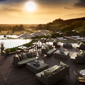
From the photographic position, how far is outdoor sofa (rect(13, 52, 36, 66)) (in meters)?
6.91

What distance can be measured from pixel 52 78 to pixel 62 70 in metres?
0.78

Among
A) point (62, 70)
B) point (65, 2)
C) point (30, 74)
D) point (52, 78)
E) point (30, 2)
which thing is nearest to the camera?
point (52, 78)

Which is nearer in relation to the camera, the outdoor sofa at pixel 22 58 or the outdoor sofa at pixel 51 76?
the outdoor sofa at pixel 51 76

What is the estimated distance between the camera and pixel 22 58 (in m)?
7.41

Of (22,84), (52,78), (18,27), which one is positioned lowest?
(22,84)

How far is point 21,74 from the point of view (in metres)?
5.87

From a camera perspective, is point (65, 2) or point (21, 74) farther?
point (65, 2)

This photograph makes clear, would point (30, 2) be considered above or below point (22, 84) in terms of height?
above

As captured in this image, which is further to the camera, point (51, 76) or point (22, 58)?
point (22, 58)

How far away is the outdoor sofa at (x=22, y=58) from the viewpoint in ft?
22.7

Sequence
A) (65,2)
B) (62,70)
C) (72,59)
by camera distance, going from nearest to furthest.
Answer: (62,70)
(72,59)
(65,2)

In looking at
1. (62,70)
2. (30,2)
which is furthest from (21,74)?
(30,2)

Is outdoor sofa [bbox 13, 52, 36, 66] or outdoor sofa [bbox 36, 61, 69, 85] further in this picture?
outdoor sofa [bbox 13, 52, 36, 66]

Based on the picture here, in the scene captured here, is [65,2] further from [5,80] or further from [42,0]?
[5,80]
